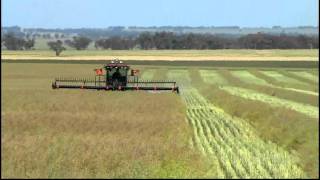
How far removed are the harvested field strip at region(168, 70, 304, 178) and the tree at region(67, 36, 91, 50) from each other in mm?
154878

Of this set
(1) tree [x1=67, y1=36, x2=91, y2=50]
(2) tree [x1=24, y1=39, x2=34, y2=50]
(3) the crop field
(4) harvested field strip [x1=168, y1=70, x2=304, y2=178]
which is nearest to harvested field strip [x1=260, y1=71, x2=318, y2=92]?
(3) the crop field

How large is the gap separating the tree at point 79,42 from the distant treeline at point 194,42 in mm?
12233

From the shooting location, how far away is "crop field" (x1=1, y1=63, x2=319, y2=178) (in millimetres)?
10477

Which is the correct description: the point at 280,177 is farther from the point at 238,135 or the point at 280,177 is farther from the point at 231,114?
the point at 231,114

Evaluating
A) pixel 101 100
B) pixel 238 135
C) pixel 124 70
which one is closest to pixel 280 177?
pixel 238 135

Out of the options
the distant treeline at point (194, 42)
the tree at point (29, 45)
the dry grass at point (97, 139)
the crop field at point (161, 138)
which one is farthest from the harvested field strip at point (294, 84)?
the tree at point (29, 45)

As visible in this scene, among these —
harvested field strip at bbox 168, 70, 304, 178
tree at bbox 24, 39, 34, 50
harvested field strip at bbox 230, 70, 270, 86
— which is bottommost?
tree at bbox 24, 39, 34, 50

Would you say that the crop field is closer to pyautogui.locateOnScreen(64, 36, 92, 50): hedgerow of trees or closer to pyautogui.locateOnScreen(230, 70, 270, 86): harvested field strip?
pyautogui.locateOnScreen(230, 70, 270, 86): harvested field strip

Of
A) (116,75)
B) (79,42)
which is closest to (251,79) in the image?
(116,75)

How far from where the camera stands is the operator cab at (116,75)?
2703cm

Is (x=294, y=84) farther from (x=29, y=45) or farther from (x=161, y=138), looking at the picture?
(x=29, y=45)

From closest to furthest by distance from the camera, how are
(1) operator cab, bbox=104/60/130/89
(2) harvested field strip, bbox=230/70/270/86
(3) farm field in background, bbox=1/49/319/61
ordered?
(1) operator cab, bbox=104/60/130/89
(2) harvested field strip, bbox=230/70/270/86
(3) farm field in background, bbox=1/49/319/61

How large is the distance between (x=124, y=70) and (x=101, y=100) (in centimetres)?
607

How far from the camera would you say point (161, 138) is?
2122cm
